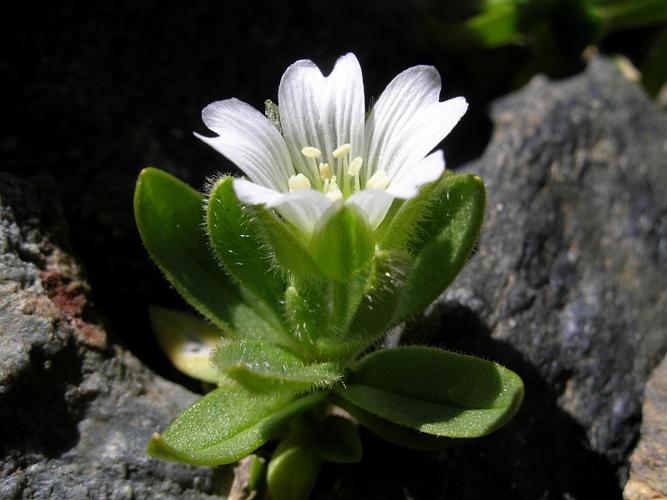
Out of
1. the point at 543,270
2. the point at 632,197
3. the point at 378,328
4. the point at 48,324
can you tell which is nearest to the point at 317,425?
the point at 378,328

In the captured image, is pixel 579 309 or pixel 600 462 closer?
pixel 600 462

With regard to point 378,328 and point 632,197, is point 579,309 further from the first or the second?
point 378,328

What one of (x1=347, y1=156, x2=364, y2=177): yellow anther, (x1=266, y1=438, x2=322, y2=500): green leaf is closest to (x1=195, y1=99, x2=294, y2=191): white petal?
(x1=347, y1=156, x2=364, y2=177): yellow anther

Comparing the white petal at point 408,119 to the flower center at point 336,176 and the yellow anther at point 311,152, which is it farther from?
the yellow anther at point 311,152

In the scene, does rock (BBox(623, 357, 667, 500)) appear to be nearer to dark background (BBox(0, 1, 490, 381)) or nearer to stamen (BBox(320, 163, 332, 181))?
dark background (BBox(0, 1, 490, 381))

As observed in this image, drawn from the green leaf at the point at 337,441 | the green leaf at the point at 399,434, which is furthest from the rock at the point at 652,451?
the green leaf at the point at 337,441

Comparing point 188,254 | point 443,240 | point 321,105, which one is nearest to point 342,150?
point 321,105
